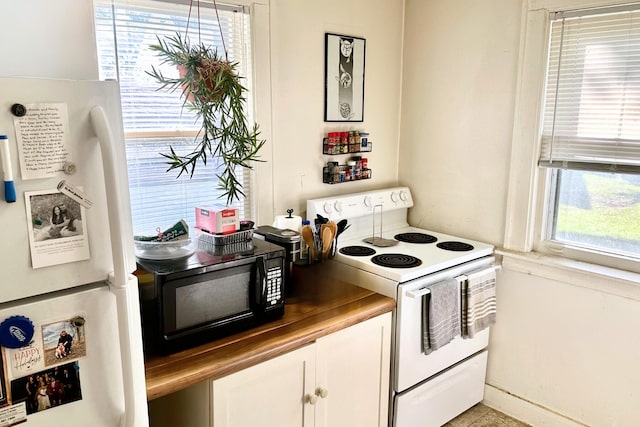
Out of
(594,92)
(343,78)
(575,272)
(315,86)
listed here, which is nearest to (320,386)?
(575,272)

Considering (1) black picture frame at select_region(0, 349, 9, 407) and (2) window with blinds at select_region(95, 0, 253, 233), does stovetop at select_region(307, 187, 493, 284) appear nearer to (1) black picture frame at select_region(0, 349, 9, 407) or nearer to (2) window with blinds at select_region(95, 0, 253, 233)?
(2) window with blinds at select_region(95, 0, 253, 233)

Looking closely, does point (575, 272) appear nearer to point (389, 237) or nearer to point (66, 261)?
point (389, 237)

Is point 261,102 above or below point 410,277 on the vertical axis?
above

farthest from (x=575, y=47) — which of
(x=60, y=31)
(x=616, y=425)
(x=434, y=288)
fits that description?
(x=60, y=31)

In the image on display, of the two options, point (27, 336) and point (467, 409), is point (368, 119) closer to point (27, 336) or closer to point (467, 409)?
point (467, 409)

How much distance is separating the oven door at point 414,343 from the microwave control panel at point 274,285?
556 millimetres

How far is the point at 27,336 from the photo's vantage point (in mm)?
1024

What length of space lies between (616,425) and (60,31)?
2817 millimetres

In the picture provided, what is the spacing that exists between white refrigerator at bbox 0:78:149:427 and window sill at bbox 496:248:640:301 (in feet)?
6.48

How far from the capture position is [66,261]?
1.06 meters

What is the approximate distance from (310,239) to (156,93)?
913mm

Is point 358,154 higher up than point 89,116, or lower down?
lower down

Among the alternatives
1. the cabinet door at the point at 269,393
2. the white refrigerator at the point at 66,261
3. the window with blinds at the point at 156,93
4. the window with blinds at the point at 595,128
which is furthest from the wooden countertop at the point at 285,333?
the window with blinds at the point at 595,128

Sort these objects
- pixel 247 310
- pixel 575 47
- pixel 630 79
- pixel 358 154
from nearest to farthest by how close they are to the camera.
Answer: pixel 247 310, pixel 630 79, pixel 575 47, pixel 358 154
